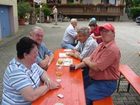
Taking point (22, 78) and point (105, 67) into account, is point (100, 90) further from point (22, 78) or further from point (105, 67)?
point (22, 78)

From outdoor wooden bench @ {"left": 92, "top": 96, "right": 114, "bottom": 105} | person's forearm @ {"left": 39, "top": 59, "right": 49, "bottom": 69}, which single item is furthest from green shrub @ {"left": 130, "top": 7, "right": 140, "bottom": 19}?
outdoor wooden bench @ {"left": 92, "top": 96, "right": 114, "bottom": 105}

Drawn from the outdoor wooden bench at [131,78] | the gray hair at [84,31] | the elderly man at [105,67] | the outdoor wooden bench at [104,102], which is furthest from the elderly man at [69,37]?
the outdoor wooden bench at [104,102]

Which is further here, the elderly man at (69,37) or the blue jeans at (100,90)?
the elderly man at (69,37)

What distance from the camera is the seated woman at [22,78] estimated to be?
3439 mm

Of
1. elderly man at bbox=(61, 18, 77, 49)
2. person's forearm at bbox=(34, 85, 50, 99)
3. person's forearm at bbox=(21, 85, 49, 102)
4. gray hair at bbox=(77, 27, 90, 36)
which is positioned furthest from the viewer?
elderly man at bbox=(61, 18, 77, 49)

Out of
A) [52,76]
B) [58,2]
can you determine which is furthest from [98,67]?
[58,2]

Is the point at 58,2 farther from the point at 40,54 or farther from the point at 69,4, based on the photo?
the point at 40,54

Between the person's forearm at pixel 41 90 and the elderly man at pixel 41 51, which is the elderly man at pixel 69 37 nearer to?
the elderly man at pixel 41 51

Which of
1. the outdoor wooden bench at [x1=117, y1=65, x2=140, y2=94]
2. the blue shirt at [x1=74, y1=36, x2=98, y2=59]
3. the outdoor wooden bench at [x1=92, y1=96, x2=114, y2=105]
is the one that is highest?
the blue shirt at [x1=74, y1=36, x2=98, y2=59]

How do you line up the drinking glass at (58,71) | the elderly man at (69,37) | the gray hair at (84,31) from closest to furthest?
the drinking glass at (58,71)
the gray hair at (84,31)
the elderly man at (69,37)

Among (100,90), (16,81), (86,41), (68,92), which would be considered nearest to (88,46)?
(86,41)

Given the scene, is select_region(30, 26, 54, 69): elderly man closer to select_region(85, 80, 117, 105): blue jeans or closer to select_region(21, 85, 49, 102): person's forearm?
select_region(85, 80, 117, 105): blue jeans

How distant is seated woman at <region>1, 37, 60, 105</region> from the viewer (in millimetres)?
3439

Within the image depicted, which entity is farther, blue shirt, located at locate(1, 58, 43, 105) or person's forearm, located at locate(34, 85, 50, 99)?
person's forearm, located at locate(34, 85, 50, 99)
